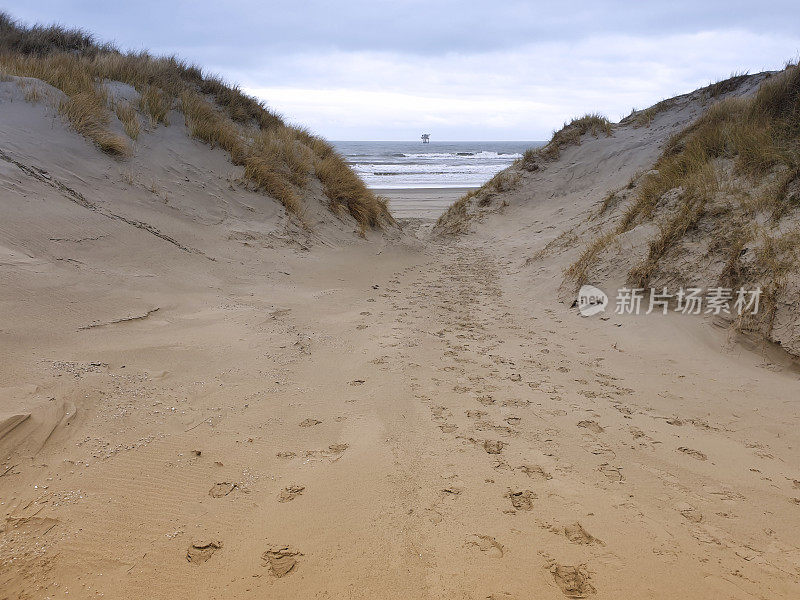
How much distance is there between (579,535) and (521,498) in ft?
1.03

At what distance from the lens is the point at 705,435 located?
2996mm

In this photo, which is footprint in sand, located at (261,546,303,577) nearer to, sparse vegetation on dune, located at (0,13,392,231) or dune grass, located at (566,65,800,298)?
dune grass, located at (566,65,800,298)

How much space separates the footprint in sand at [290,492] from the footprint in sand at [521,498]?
0.98 m

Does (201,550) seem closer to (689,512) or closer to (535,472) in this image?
(535,472)

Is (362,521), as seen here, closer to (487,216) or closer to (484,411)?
(484,411)

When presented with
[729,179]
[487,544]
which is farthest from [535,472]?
[729,179]

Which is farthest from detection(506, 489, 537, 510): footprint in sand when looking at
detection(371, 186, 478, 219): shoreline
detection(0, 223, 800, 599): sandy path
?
detection(371, 186, 478, 219): shoreline

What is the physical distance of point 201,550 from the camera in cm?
194

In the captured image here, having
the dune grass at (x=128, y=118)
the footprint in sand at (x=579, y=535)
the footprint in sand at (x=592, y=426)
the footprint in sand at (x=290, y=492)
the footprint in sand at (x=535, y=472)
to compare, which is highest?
the dune grass at (x=128, y=118)

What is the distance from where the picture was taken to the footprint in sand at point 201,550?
1896 mm

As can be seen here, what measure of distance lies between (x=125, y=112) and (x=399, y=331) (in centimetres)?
645

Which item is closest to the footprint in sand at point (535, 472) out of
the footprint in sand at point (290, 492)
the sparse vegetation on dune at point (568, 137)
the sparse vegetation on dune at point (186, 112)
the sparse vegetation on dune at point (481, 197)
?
the footprint in sand at point (290, 492)

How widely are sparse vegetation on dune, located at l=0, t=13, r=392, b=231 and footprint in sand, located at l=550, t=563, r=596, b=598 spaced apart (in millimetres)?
7694

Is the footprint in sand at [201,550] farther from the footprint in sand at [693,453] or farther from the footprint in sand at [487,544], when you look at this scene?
the footprint in sand at [693,453]
